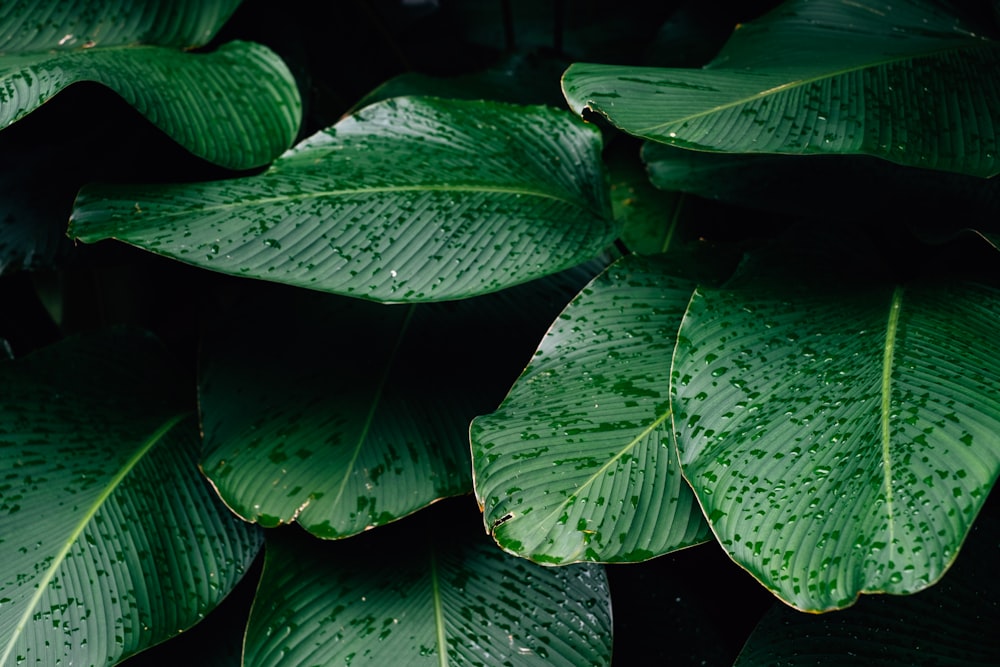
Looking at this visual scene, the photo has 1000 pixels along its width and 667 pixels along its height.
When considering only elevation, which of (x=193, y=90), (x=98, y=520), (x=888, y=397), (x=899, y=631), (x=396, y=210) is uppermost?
(x=193, y=90)

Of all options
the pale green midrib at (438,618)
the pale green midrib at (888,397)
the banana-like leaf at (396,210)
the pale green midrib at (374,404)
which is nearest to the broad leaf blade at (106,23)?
the banana-like leaf at (396,210)

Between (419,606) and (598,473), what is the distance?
24cm

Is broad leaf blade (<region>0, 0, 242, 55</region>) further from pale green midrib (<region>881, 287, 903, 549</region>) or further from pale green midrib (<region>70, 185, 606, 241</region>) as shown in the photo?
pale green midrib (<region>881, 287, 903, 549</region>)

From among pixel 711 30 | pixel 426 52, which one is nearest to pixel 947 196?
pixel 711 30

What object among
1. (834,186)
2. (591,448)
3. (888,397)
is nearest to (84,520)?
(591,448)

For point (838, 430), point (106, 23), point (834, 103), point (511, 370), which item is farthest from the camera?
point (106, 23)

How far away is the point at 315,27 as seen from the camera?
1.55m

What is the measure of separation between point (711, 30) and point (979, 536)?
36.7 inches

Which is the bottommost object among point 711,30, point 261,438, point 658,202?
point 261,438

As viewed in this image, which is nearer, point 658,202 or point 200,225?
point 200,225

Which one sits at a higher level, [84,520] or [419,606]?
[84,520]

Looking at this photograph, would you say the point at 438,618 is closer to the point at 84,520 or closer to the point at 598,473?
the point at 598,473

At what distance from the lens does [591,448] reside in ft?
2.24

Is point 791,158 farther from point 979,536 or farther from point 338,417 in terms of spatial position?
A: point 338,417
